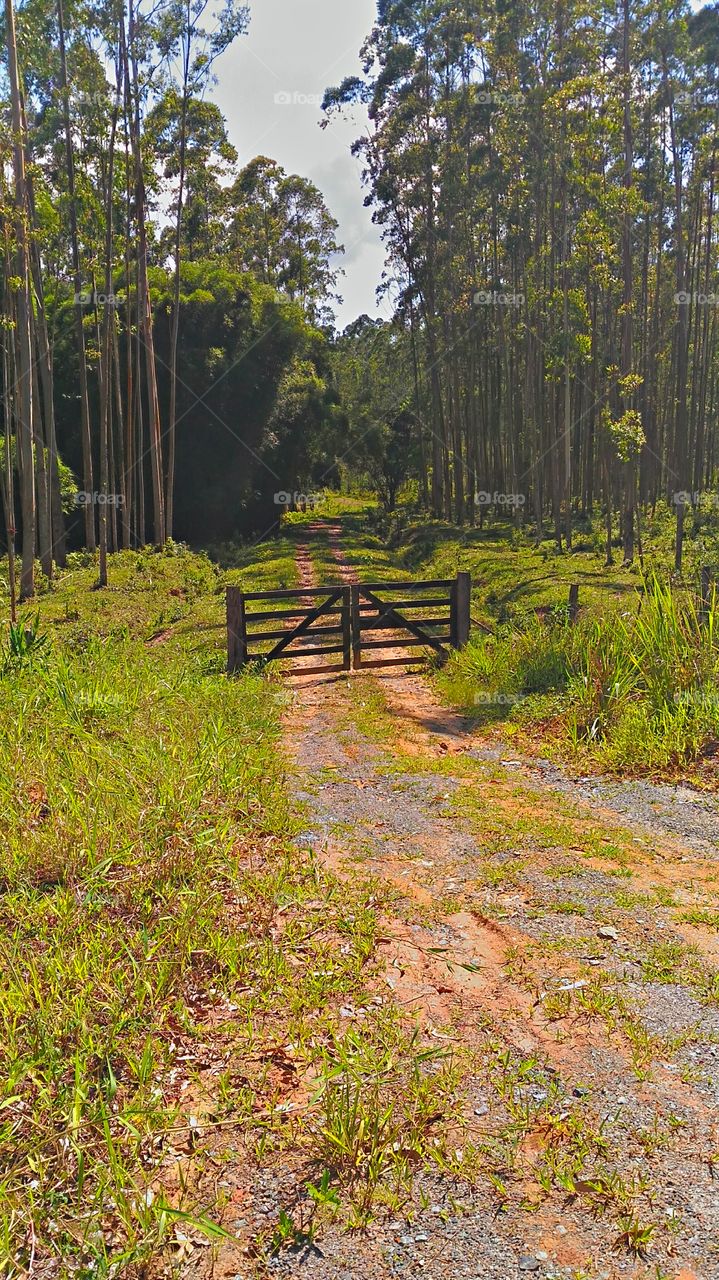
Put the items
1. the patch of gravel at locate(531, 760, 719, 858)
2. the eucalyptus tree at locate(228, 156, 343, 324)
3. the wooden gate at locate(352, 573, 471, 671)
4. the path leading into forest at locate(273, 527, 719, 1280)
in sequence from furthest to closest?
the eucalyptus tree at locate(228, 156, 343, 324)
the wooden gate at locate(352, 573, 471, 671)
the patch of gravel at locate(531, 760, 719, 858)
the path leading into forest at locate(273, 527, 719, 1280)

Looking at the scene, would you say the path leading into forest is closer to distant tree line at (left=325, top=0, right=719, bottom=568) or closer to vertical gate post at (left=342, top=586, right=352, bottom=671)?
vertical gate post at (left=342, top=586, right=352, bottom=671)

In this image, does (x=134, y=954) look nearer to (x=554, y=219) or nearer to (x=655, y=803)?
(x=655, y=803)

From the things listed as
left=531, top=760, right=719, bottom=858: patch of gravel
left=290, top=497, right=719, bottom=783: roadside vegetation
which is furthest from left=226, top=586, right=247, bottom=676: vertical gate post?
left=531, top=760, right=719, bottom=858: patch of gravel

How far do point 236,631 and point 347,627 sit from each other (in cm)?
172

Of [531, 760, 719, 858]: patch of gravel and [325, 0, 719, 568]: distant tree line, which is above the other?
[325, 0, 719, 568]: distant tree line

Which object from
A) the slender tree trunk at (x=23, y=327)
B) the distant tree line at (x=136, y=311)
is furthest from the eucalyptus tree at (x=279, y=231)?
the slender tree trunk at (x=23, y=327)

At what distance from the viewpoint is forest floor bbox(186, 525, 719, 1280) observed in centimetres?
305

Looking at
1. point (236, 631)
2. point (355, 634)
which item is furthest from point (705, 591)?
point (236, 631)

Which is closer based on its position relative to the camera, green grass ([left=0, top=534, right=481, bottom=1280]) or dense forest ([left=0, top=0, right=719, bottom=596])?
green grass ([left=0, top=534, right=481, bottom=1280])

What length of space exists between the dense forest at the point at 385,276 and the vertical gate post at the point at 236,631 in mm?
8480

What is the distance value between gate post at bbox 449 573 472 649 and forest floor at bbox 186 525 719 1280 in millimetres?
5619

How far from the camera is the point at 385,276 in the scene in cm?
4084

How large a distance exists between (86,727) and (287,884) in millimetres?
3355

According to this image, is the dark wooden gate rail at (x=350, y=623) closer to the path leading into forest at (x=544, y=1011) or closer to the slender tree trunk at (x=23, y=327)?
the path leading into forest at (x=544, y=1011)
